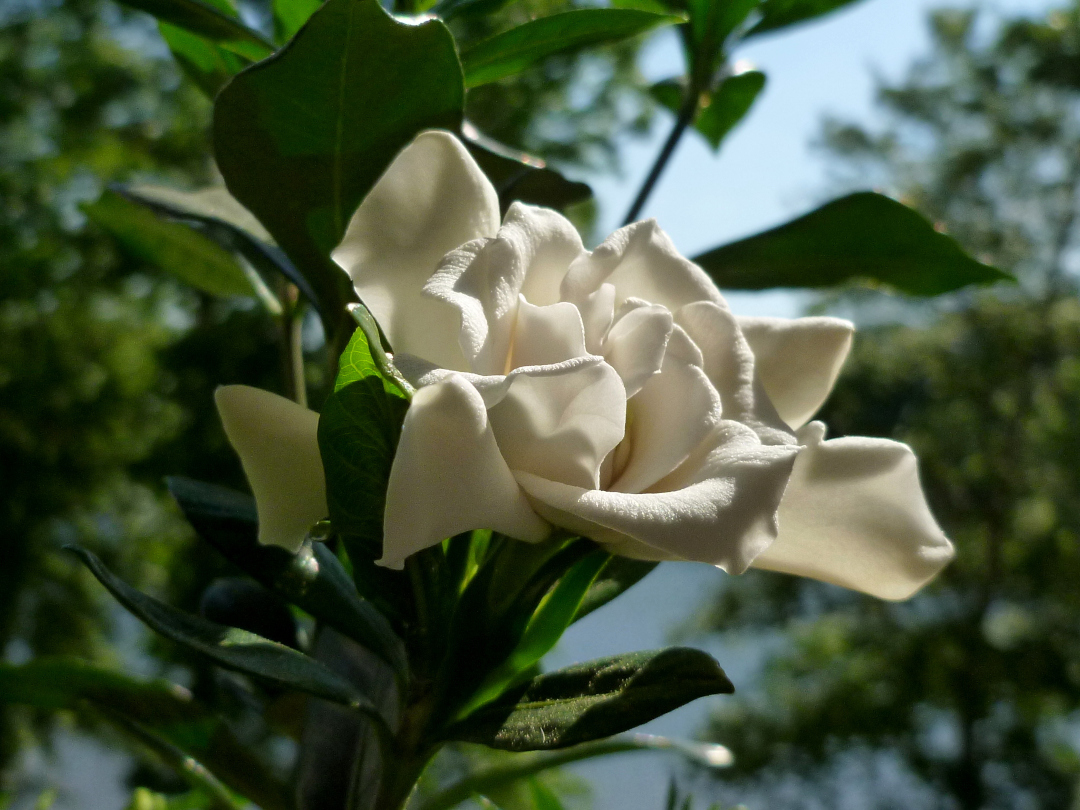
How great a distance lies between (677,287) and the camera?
310mm

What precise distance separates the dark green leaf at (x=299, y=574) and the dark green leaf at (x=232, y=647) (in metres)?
0.03

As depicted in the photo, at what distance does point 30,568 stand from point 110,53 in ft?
11.0

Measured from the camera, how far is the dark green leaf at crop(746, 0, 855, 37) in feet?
1.76

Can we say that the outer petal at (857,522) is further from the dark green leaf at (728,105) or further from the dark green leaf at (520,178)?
the dark green leaf at (728,105)

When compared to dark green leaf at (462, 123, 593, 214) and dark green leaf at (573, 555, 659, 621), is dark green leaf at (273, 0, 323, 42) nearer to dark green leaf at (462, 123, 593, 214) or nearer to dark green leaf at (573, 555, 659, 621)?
dark green leaf at (462, 123, 593, 214)

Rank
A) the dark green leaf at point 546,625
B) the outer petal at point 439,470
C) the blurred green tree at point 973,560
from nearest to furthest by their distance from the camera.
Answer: the outer petal at point 439,470 < the dark green leaf at point 546,625 < the blurred green tree at point 973,560

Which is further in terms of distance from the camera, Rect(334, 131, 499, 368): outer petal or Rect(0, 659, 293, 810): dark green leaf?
Rect(0, 659, 293, 810): dark green leaf

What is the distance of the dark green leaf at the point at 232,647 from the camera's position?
26 cm

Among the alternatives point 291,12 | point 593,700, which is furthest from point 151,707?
point 291,12

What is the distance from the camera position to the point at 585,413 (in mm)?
240

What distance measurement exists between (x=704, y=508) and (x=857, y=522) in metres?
0.10

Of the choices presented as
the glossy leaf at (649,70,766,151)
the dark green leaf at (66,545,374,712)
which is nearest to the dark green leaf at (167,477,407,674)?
the dark green leaf at (66,545,374,712)

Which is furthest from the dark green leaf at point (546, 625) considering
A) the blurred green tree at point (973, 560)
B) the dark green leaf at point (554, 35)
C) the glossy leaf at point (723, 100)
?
the blurred green tree at point (973, 560)

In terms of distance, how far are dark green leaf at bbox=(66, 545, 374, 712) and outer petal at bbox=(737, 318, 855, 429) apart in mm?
191
